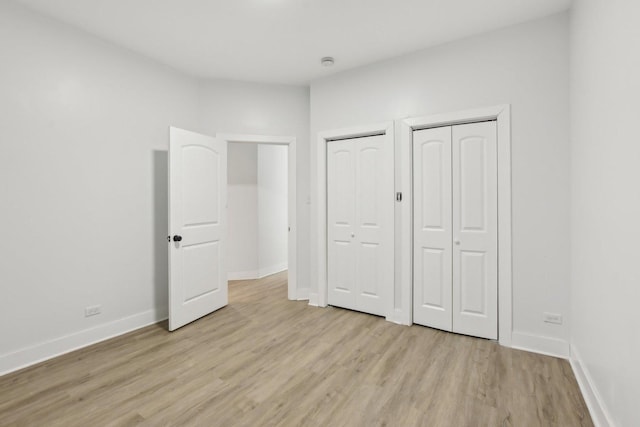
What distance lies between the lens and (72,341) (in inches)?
103

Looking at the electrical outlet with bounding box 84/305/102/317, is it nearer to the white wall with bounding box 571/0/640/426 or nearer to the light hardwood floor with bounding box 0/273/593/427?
the light hardwood floor with bounding box 0/273/593/427

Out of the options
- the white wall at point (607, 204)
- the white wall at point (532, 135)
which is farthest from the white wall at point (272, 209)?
the white wall at point (607, 204)

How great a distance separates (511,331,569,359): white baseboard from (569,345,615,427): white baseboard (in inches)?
5.1

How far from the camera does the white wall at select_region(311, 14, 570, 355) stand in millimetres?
2455

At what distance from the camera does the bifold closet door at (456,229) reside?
9.05ft

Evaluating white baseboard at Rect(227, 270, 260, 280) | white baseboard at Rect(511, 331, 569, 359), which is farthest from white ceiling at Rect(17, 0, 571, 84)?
white baseboard at Rect(227, 270, 260, 280)

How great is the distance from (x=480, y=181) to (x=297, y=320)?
2314mm

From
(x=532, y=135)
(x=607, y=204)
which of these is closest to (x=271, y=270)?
(x=532, y=135)

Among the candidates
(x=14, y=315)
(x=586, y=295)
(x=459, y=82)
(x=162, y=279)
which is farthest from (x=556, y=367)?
(x=14, y=315)

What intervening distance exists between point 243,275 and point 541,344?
414 centimetres

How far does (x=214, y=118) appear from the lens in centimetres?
381

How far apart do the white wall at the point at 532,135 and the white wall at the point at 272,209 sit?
10.9 feet

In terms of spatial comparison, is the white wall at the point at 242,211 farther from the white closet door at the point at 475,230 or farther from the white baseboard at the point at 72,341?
the white closet door at the point at 475,230

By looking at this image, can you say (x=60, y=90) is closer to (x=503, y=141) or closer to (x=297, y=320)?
(x=297, y=320)
